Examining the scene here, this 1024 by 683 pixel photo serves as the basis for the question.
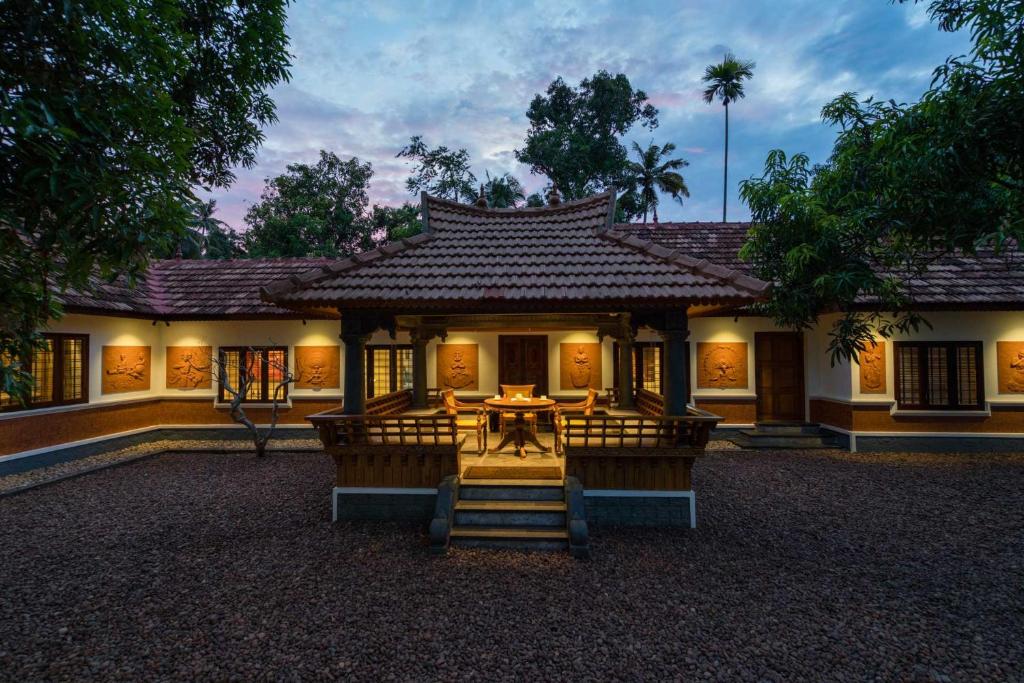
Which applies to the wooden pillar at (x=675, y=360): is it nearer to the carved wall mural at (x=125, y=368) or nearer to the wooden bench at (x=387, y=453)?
the wooden bench at (x=387, y=453)

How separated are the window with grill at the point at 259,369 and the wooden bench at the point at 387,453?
22.1 feet

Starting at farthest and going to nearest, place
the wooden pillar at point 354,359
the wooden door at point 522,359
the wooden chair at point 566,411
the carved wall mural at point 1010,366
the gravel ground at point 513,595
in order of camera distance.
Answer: the wooden door at point 522,359
the carved wall mural at point 1010,366
the wooden chair at point 566,411
the wooden pillar at point 354,359
the gravel ground at point 513,595

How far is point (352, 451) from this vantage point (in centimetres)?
640

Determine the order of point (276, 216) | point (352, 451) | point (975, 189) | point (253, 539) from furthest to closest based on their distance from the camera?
point (276, 216) < point (352, 451) < point (253, 539) < point (975, 189)

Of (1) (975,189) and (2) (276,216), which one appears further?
(2) (276,216)

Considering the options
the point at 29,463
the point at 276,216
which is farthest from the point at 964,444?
the point at 276,216

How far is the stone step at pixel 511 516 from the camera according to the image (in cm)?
587

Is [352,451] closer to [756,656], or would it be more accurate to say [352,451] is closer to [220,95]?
[756,656]

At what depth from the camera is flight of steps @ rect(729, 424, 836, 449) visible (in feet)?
36.2

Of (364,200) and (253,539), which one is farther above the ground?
(364,200)

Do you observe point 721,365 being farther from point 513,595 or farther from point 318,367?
point 318,367

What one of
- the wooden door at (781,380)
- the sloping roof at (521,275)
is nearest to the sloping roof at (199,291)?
the sloping roof at (521,275)

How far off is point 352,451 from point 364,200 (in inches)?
844

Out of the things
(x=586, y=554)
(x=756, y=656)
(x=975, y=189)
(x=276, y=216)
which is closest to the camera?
(x=756, y=656)
